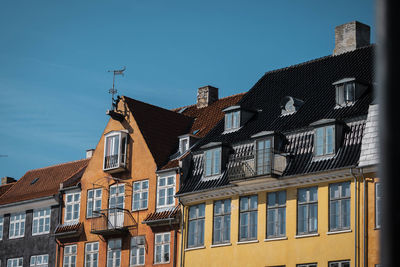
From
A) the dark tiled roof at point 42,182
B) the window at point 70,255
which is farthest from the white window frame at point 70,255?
the dark tiled roof at point 42,182

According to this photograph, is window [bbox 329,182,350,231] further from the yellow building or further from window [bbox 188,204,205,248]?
window [bbox 188,204,205,248]

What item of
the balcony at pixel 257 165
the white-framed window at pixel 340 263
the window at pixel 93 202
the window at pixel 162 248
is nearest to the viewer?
the white-framed window at pixel 340 263

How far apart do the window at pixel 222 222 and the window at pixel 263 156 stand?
2.82 m

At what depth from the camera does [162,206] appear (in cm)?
3900

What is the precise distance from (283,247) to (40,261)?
18.6 meters

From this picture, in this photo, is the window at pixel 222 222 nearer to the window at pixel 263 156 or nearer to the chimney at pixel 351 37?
the window at pixel 263 156

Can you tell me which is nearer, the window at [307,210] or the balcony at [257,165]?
the window at [307,210]

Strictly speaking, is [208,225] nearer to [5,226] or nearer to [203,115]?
[203,115]

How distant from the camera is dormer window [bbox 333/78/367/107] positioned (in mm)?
32500

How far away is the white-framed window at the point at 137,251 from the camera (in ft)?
128

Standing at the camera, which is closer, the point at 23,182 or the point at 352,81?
the point at 352,81

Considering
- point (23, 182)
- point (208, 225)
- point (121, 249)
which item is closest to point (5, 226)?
point (23, 182)

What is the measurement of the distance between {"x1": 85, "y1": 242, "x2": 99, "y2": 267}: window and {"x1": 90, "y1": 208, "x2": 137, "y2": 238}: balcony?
3.31 ft

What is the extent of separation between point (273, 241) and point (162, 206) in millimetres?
8103
